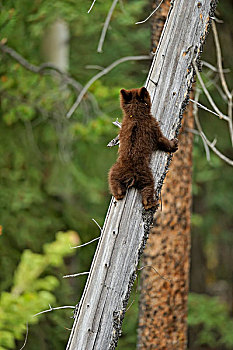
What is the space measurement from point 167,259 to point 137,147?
2530 millimetres

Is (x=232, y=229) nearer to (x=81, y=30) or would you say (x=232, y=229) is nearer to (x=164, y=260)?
(x=81, y=30)

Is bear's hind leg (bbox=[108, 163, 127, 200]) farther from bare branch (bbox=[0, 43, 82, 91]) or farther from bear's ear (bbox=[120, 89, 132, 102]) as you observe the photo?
bare branch (bbox=[0, 43, 82, 91])

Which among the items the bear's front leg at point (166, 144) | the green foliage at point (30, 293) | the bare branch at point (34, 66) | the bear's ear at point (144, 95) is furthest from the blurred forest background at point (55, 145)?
the bear's ear at point (144, 95)

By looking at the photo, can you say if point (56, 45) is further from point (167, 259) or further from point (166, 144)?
point (166, 144)

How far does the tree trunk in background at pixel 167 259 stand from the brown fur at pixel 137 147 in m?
2.18

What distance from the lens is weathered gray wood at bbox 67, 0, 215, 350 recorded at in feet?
9.30

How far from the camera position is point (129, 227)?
2840 mm

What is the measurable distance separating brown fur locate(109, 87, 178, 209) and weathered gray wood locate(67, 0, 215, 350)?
0.07 metres

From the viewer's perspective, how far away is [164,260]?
509 centimetres

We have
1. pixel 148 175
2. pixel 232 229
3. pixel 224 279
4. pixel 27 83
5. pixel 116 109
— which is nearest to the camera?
pixel 148 175

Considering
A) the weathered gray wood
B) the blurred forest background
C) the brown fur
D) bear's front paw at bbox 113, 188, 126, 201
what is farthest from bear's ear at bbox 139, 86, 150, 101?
the blurred forest background

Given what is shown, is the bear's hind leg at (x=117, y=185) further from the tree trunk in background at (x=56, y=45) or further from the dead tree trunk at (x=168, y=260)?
the tree trunk in background at (x=56, y=45)

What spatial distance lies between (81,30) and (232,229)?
310 inches

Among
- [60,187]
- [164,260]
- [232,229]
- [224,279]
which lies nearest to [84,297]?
[164,260]
